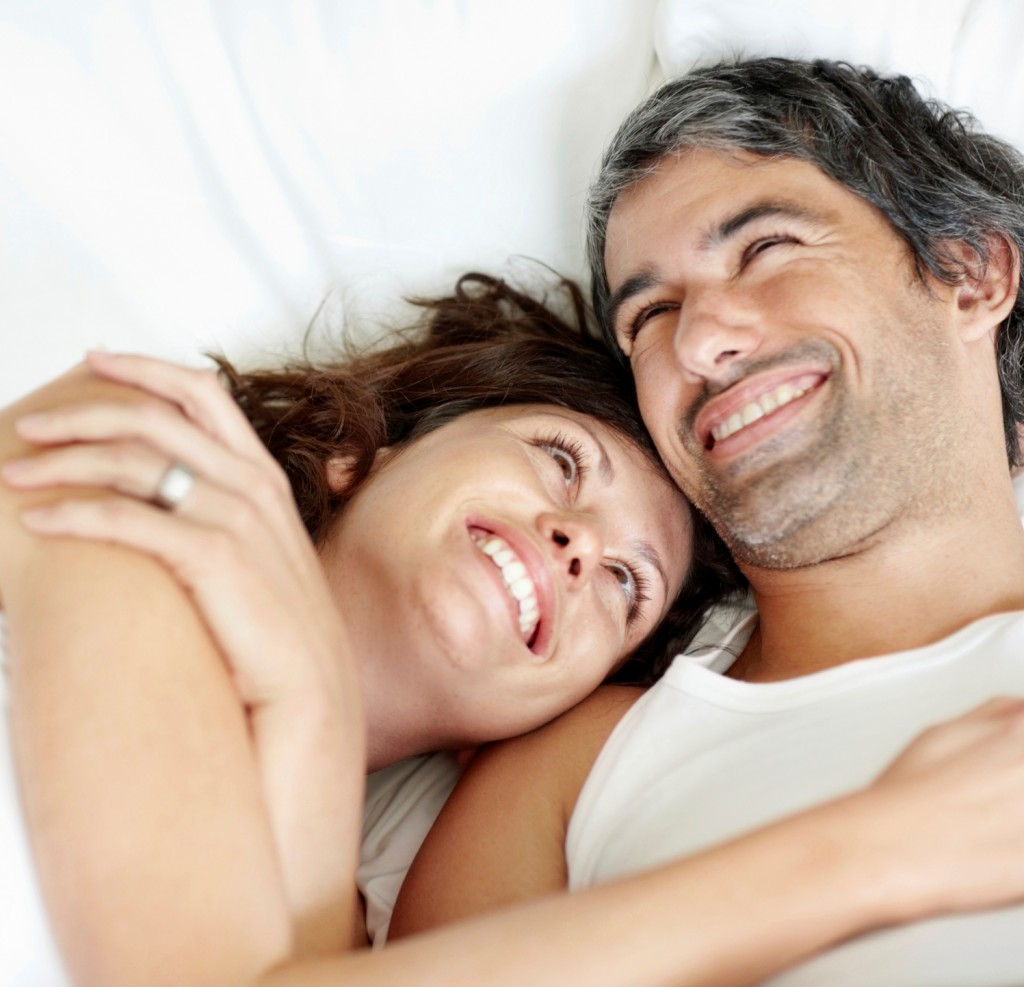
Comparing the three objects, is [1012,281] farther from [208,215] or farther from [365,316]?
[208,215]

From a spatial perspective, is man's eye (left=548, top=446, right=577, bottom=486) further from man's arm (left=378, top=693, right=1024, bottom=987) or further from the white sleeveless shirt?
the white sleeveless shirt

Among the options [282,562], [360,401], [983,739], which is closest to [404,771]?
[360,401]

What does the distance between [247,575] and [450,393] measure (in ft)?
2.72

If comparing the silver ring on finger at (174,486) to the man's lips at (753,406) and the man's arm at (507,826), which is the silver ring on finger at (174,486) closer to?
the man's arm at (507,826)

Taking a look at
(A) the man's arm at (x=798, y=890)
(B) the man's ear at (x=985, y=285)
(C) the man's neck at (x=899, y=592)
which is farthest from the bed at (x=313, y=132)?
(A) the man's arm at (x=798, y=890)

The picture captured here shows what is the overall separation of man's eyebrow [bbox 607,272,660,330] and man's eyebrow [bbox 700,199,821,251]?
0.14 meters

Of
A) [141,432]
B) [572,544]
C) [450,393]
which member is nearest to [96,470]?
[141,432]

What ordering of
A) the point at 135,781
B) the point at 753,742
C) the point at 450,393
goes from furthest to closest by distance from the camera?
the point at 450,393, the point at 753,742, the point at 135,781

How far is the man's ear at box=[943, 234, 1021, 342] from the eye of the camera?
1.86 metres

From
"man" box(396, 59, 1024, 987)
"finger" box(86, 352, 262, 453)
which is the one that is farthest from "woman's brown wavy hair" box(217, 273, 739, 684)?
"finger" box(86, 352, 262, 453)

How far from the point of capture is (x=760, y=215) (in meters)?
1.77

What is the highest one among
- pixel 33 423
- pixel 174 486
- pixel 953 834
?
pixel 33 423

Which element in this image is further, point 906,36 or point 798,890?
point 906,36

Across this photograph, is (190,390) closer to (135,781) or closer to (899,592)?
(135,781)
